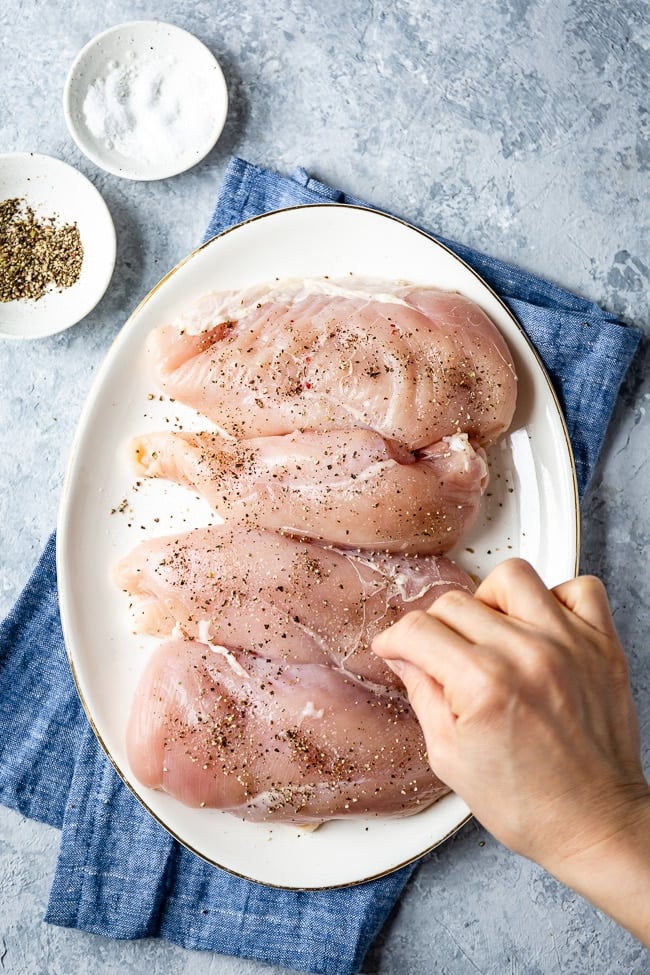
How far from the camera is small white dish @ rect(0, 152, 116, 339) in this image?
2.36 meters

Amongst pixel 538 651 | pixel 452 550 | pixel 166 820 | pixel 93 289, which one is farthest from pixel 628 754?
pixel 93 289

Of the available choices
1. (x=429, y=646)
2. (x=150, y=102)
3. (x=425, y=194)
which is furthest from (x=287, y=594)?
(x=150, y=102)

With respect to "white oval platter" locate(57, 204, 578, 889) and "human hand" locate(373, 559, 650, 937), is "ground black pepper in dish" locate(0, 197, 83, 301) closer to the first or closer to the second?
"white oval platter" locate(57, 204, 578, 889)

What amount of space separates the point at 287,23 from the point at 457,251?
2.77 feet

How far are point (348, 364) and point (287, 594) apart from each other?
0.60 m

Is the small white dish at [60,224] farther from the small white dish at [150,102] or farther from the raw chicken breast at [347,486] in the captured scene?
the raw chicken breast at [347,486]

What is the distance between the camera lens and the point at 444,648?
4.60 feet

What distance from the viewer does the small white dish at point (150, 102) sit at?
2367mm

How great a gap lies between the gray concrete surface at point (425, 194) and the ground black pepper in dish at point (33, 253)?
13cm

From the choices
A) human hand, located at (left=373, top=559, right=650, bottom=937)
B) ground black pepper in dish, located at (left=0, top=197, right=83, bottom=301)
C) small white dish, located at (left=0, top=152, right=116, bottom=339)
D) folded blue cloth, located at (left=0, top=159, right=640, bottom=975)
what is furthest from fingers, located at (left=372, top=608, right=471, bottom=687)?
ground black pepper in dish, located at (left=0, top=197, right=83, bottom=301)

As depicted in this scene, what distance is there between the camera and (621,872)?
142 cm

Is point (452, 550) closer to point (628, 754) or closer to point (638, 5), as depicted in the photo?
point (628, 754)

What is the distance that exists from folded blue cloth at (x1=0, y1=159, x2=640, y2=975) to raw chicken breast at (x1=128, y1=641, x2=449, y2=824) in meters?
0.32

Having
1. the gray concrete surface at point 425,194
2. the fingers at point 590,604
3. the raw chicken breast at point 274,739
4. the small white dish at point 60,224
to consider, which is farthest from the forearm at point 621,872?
the small white dish at point 60,224
